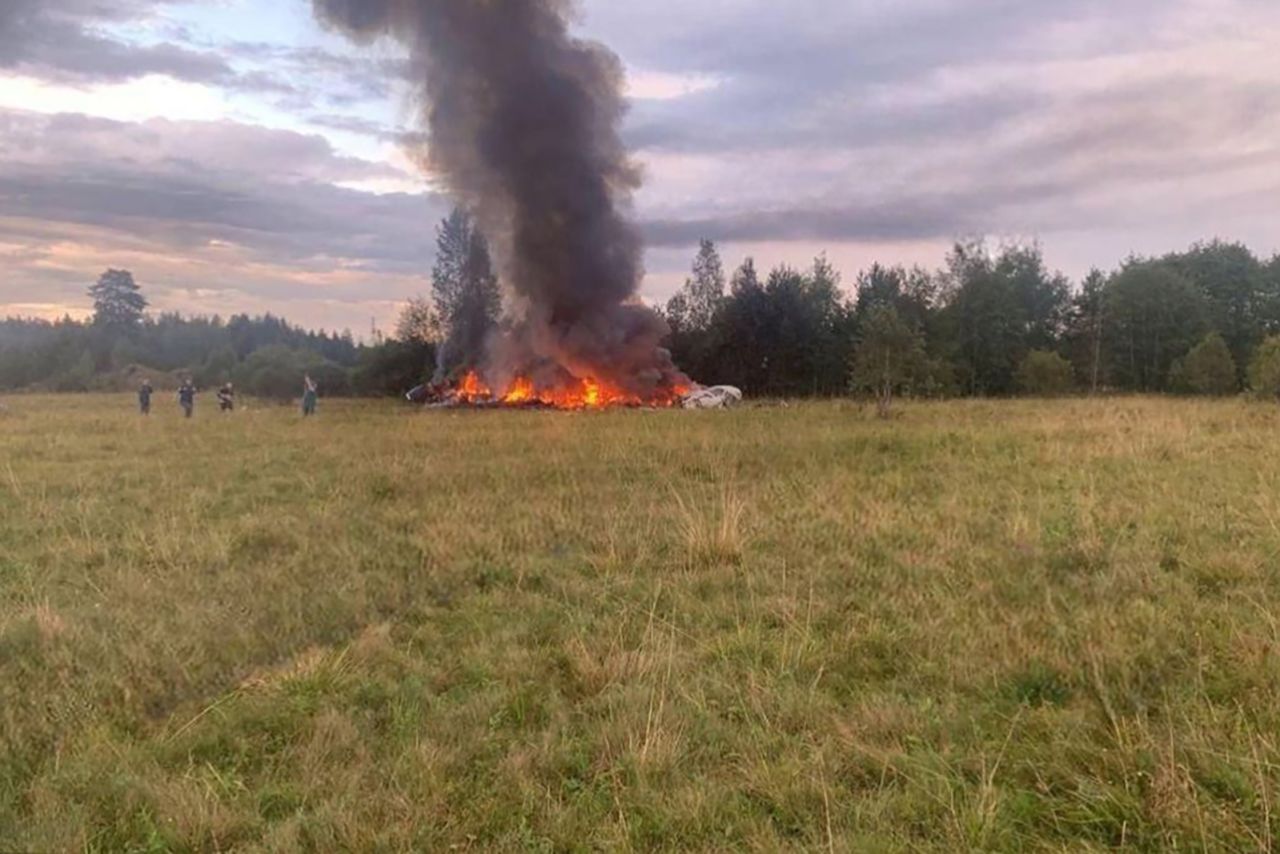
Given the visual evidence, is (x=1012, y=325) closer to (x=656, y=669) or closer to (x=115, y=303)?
(x=656, y=669)

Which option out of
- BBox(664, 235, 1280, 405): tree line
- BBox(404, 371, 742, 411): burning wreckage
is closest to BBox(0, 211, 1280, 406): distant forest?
BBox(664, 235, 1280, 405): tree line

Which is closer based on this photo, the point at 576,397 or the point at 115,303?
the point at 576,397

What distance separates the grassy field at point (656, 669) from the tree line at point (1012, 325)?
44.1 meters

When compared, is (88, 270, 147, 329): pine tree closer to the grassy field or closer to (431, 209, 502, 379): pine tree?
(431, 209, 502, 379): pine tree

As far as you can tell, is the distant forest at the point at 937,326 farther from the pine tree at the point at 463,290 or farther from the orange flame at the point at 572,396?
the orange flame at the point at 572,396

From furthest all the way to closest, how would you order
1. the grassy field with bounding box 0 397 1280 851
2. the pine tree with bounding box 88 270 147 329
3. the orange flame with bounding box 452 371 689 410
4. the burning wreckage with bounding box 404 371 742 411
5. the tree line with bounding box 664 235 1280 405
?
the pine tree with bounding box 88 270 147 329, the tree line with bounding box 664 235 1280 405, the orange flame with bounding box 452 371 689 410, the burning wreckage with bounding box 404 371 742 411, the grassy field with bounding box 0 397 1280 851

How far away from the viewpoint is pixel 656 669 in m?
5.53

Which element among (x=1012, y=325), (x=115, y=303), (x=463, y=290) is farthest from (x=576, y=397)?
(x=115, y=303)

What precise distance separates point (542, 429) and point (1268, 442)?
1688 centimetres

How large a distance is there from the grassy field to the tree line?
44082mm

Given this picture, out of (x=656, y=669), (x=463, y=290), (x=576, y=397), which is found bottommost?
(x=656, y=669)

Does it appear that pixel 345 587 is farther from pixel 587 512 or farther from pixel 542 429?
pixel 542 429

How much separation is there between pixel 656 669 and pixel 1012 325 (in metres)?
61.7

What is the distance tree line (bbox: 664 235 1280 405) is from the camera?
182ft
